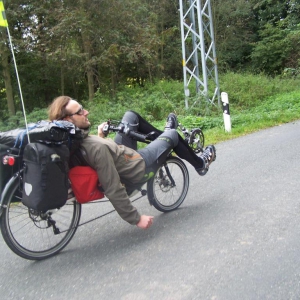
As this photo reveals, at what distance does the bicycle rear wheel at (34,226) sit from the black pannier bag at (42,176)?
16 centimetres

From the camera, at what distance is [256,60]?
2786 cm

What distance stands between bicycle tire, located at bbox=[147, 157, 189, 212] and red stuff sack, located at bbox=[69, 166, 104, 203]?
0.83 metres

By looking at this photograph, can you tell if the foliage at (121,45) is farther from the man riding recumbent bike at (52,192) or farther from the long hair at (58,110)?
the long hair at (58,110)

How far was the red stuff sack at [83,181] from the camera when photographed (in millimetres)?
3109

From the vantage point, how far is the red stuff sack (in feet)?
10.2

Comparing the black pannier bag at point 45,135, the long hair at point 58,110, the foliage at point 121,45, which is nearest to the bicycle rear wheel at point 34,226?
the black pannier bag at point 45,135

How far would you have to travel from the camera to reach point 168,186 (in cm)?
411

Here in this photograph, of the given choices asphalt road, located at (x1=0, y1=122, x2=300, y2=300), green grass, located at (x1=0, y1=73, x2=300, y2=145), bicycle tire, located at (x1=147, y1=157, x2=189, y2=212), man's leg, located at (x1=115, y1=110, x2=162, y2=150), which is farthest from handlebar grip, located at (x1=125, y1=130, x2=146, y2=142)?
green grass, located at (x1=0, y1=73, x2=300, y2=145)

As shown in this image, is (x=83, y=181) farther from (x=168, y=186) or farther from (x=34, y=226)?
(x=168, y=186)

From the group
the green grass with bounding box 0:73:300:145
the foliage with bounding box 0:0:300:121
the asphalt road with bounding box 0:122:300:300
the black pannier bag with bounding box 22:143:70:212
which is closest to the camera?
the asphalt road with bounding box 0:122:300:300

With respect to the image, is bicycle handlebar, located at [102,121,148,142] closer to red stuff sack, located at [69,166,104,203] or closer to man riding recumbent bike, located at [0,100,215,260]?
man riding recumbent bike, located at [0,100,215,260]

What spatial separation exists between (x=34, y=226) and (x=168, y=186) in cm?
160

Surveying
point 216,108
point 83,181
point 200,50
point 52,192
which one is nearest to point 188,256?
point 83,181

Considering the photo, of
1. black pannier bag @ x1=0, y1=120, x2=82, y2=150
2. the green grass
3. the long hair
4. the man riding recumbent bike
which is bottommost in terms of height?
the green grass
